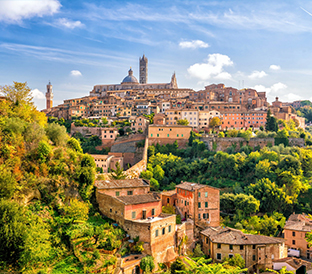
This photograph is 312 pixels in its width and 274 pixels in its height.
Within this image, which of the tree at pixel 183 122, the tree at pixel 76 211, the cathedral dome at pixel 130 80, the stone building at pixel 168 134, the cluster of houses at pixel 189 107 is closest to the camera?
the tree at pixel 76 211

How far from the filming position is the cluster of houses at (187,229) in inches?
878

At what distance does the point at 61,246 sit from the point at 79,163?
8096mm

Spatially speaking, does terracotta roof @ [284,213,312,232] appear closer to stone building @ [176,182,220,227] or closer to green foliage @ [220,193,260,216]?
green foliage @ [220,193,260,216]

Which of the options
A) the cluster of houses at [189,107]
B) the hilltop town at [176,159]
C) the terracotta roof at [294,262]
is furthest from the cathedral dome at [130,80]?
the terracotta roof at [294,262]

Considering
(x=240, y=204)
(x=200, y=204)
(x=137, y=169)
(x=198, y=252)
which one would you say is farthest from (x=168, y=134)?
(x=198, y=252)

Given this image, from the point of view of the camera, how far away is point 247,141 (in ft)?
157

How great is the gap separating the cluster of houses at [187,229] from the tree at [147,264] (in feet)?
1.35

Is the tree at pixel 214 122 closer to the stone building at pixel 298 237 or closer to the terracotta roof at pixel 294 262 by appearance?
the stone building at pixel 298 237

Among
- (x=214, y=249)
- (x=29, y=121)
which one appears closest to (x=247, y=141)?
(x=214, y=249)

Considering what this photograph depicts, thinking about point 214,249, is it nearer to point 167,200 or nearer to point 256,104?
point 167,200

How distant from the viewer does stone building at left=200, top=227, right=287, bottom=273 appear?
24.9 m

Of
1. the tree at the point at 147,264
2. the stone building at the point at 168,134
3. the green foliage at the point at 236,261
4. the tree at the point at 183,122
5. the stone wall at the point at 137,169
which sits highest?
the tree at the point at 183,122

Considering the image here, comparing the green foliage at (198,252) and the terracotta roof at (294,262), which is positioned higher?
the green foliage at (198,252)

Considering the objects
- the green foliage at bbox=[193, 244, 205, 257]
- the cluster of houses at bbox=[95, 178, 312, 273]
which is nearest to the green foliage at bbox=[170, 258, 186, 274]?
the cluster of houses at bbox=[95, 178, 312, 273]
